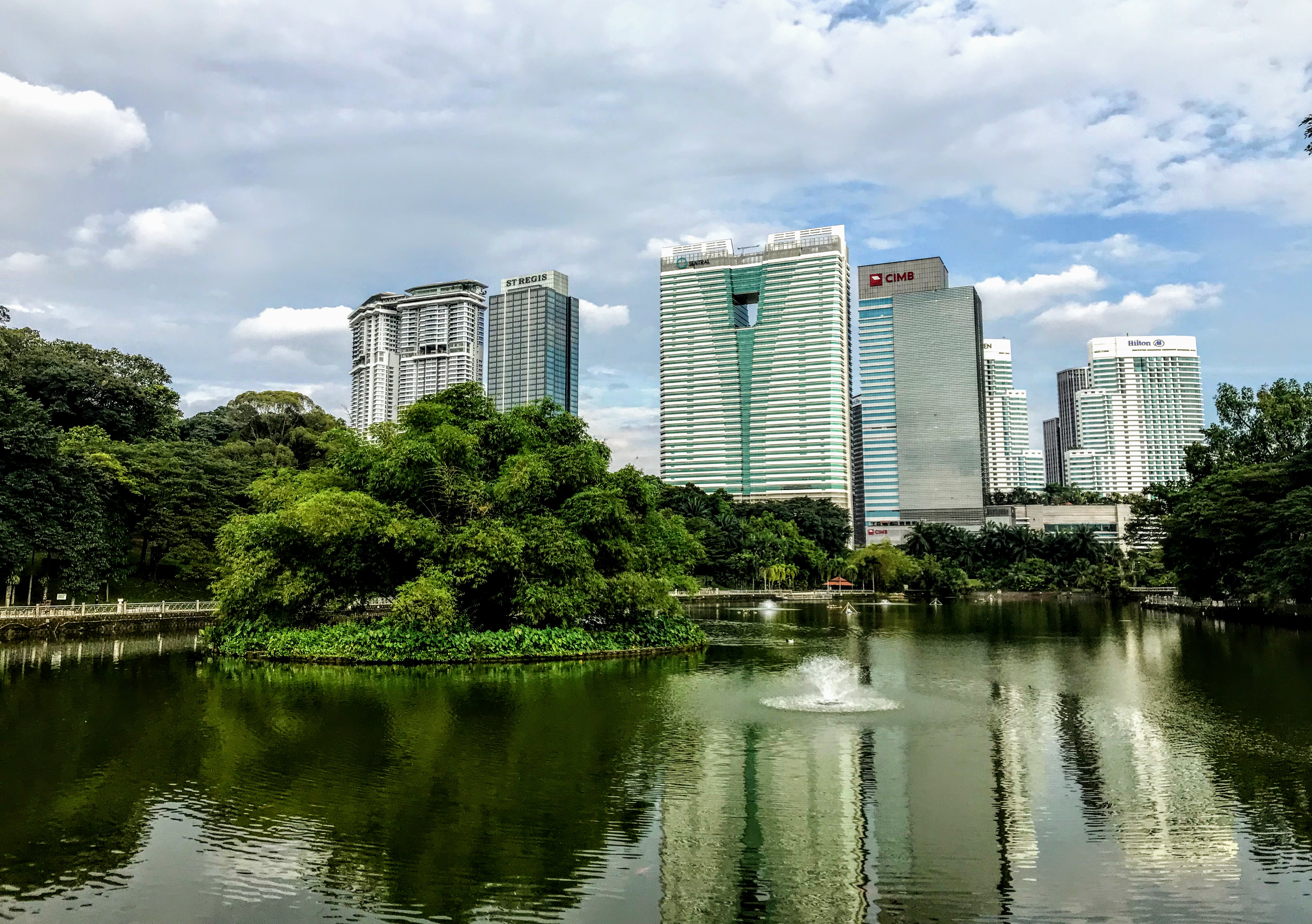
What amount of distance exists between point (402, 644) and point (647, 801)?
692 inches

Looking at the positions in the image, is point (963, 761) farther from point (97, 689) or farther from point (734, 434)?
point (734, 434)

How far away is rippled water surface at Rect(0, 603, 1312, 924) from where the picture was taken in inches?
369

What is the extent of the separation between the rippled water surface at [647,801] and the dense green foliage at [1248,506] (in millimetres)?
24411

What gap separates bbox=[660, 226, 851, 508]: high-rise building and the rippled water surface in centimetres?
12192

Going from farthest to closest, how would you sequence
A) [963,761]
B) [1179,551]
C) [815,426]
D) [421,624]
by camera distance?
[815,426], [1179,551], [421,624], [963,761]

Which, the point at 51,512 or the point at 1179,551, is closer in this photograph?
the point at 51,512

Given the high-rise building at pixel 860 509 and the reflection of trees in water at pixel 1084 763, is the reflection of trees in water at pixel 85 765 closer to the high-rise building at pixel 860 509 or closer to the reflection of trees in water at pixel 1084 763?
the reflection of trees in water at pixel 1084 763

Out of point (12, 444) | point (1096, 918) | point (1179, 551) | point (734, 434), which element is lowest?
point (1096, 918)

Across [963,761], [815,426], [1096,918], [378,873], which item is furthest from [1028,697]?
[815,426]

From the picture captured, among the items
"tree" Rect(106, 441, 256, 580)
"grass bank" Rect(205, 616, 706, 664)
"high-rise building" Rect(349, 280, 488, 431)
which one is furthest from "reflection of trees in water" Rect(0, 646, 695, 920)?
"high-rise building" Rect(349, 280, 488, 431)

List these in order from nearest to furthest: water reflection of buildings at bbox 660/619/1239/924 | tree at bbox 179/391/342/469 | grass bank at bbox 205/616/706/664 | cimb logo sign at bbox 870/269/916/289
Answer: water reflection of buildings at bbox 660/619/1239/924 → grass bank at bbox 205/616/706/664 → tree at bbox 179/391/342/469 → cimb logo sign at bbox 870/269/916/289

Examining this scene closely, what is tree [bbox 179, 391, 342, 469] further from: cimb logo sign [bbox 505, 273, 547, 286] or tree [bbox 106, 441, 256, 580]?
cimb logo sign [bbox 505, 273, 547, 286]

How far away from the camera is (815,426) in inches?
5778

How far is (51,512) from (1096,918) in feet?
151
